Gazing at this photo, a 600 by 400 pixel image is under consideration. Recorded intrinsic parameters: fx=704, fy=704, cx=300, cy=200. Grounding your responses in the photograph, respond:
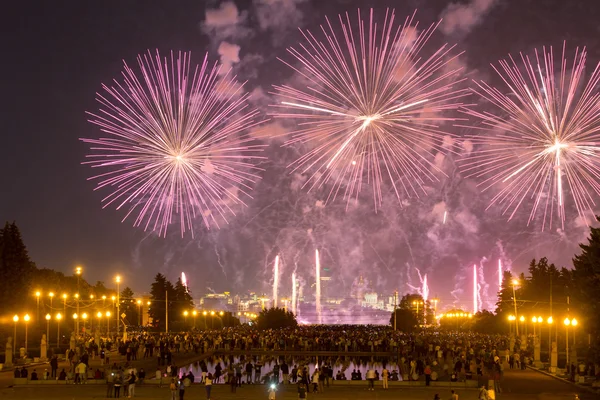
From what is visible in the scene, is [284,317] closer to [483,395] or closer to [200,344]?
[200,344]

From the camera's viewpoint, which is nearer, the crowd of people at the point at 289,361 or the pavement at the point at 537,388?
the pavement at the point at 537,388

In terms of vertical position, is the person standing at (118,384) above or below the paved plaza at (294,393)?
above

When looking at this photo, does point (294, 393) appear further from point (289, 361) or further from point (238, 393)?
point (289, 361)

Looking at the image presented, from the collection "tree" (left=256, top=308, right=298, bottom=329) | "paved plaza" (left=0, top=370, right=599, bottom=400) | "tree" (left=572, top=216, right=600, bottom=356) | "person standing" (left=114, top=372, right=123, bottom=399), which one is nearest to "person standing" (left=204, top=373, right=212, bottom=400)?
"paved plaza" (left=0, top=370, right=599, bottom=400)

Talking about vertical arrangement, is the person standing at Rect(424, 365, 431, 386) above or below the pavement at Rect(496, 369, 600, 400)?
above

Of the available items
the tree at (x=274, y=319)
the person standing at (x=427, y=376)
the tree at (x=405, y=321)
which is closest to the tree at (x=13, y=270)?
the person standing at (x=427, y=376)

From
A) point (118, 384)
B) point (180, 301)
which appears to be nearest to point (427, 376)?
point (118, 384)

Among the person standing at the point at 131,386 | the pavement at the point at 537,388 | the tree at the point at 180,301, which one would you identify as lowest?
the pavement at the point at 537,388

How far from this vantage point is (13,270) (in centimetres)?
5466

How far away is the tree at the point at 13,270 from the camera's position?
53281mm

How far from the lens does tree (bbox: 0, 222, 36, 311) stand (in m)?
53.3

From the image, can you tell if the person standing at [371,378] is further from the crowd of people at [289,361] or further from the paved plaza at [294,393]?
the paved plaza at [294,393]

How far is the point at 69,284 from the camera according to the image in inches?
3472

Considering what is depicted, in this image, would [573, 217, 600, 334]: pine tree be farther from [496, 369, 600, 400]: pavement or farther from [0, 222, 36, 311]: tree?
[0, 222, 36, 311]: tree
